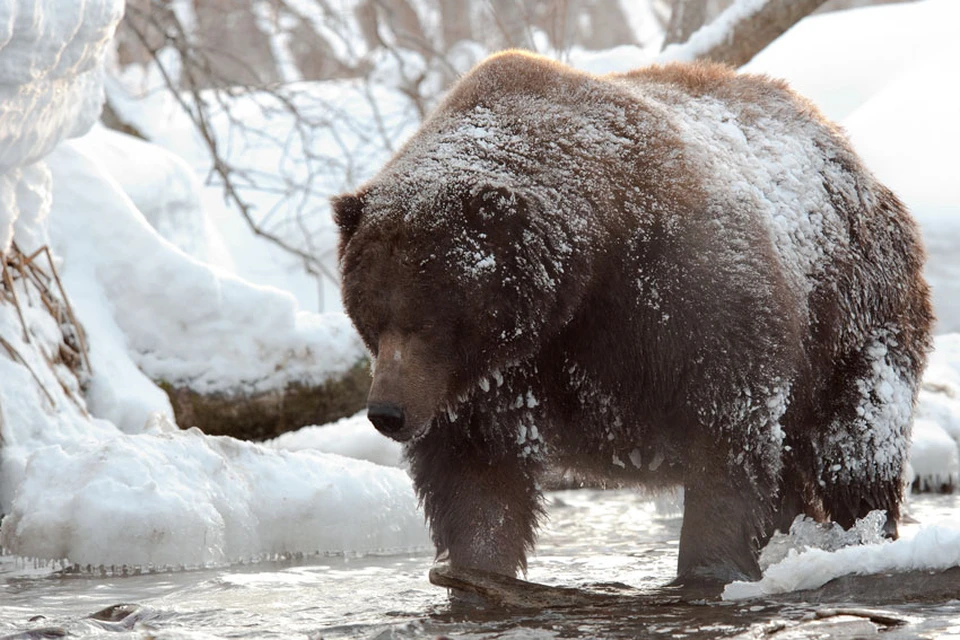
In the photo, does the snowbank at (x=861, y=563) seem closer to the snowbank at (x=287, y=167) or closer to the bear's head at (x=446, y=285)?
the bear's head at (x=446, y=285)

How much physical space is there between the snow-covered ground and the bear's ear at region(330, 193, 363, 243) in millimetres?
1554

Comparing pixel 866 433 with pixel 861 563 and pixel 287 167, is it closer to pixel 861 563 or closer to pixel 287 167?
pixel 861 563

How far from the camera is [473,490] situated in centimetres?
433

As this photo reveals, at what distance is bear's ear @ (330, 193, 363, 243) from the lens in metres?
4.06

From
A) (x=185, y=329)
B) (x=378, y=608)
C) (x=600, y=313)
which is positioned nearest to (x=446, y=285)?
(x=600, y=313)

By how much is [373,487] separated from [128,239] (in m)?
A: 2.75

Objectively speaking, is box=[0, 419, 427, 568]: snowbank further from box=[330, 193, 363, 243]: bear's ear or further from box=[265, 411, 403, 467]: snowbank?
box=[330, 193, 363, 243]: bear's ear

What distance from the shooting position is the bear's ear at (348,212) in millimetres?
4062


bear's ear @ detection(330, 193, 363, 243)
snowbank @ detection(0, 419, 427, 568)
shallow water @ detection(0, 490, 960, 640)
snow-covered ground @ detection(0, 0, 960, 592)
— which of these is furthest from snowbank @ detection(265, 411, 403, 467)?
bear's ear @ detection(330, 193, 363, 243)

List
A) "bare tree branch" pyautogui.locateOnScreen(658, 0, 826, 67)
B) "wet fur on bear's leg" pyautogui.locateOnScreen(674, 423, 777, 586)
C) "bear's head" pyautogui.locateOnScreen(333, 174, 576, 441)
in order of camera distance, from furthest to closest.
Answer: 1. "bare tree branch" pyautogui.locateOnScreen(658, 0, 826, 67)
2. "wet fur on bear's leg" pyautogui.locateOnScreen(674, 423, 777, 586)
3. "bear's head" pyautogui.locateOnScreen(333, 174, 576, 441)

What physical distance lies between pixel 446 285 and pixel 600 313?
1.68 ft

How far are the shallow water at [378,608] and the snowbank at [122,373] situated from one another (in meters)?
0.20

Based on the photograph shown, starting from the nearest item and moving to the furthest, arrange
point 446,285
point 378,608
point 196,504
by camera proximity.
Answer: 1. point 446,285
2. point 378,608
3. point 196,504

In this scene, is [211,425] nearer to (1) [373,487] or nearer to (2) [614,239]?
(1) [373,487]
